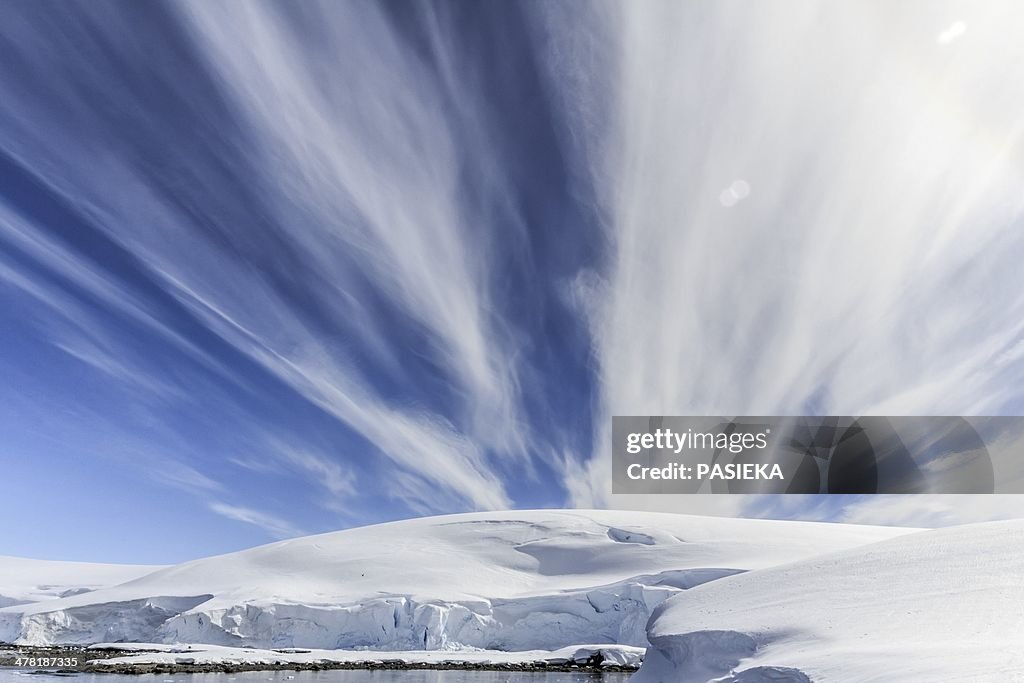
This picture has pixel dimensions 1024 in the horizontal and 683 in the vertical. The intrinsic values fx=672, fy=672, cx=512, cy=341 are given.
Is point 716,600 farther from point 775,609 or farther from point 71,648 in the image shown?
point 71,648

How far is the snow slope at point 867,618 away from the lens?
8.17m

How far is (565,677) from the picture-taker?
3138cm

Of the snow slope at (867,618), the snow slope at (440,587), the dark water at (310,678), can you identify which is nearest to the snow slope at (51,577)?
the snow slope at (440,587)

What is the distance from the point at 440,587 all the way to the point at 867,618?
41.2 meters

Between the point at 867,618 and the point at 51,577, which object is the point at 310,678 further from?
the point at 51,577

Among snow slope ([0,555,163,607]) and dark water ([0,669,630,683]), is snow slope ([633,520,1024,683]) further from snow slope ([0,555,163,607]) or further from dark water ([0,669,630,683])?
snow slope ([0,555,163,607])

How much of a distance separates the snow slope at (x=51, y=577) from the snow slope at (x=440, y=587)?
74.7ft

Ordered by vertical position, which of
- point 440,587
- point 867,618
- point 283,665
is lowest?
point 283,665

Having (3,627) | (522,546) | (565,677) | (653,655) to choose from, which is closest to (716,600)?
(653,655)

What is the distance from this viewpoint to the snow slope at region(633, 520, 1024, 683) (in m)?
8.17

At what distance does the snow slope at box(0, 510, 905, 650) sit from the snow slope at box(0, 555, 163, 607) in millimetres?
22776

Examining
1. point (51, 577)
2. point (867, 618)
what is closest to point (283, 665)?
point (867, 618)

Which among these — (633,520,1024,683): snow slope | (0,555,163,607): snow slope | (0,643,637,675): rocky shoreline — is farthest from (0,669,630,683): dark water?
(0,555,163,607): snow slope

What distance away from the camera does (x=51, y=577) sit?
81.2m
